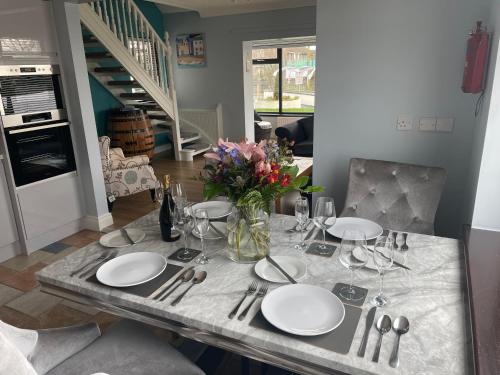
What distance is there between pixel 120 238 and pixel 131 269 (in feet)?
1.06

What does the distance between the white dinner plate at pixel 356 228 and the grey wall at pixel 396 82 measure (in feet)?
3.20

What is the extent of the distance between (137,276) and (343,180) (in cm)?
181

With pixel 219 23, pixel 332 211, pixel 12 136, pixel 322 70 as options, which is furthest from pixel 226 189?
pixel 219 23

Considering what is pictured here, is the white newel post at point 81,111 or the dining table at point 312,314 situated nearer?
the dining table at point 312,314

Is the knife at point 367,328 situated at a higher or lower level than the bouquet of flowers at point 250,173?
lower

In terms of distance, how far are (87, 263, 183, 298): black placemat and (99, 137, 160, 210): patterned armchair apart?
272 cm

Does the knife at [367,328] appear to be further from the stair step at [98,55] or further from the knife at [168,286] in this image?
the stair step at [98,55]

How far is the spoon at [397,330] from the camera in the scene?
3.19 ft

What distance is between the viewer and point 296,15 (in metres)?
5.83

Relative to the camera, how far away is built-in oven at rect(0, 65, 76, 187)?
2915 millimetres

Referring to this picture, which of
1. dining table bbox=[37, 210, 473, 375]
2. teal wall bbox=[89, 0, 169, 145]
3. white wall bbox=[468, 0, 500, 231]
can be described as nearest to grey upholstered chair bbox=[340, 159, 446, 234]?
white wall bbox=[468, 0, 500, 231]

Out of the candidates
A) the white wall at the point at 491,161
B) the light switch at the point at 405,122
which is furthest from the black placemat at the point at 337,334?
the light switch at the point at 405,122

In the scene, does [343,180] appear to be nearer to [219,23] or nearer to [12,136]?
[12,136]

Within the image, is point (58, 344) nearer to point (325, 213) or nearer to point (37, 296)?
point (325, 213)
